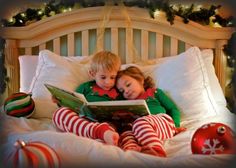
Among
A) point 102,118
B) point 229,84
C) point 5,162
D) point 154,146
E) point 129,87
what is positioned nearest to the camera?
point 5,162

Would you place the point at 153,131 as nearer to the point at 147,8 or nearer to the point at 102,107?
the point at 102,107

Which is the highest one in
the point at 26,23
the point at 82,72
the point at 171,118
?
the point at 26,23

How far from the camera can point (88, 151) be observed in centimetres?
95

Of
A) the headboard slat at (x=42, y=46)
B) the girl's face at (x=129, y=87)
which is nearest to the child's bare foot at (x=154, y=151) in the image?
the girl's face at (x=129, y=87)

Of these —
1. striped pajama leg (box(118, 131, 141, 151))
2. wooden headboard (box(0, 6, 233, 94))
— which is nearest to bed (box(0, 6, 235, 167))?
wooden headboard (box(0, 6, 233, 94))

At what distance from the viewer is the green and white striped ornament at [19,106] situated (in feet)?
4.62

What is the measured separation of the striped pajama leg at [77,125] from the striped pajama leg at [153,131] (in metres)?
0.09

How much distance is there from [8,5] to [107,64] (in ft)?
2.59

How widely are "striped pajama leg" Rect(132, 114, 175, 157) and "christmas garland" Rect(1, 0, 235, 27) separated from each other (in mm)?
663

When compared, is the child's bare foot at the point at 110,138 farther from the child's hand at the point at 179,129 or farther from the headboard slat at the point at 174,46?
the headboard slat at the point at 174,46

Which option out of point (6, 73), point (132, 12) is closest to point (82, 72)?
point (132, 12)

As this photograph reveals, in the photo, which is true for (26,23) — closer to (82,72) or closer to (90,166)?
(82,72)

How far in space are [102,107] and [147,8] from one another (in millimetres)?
796

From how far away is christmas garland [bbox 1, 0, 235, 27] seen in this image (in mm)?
1804
